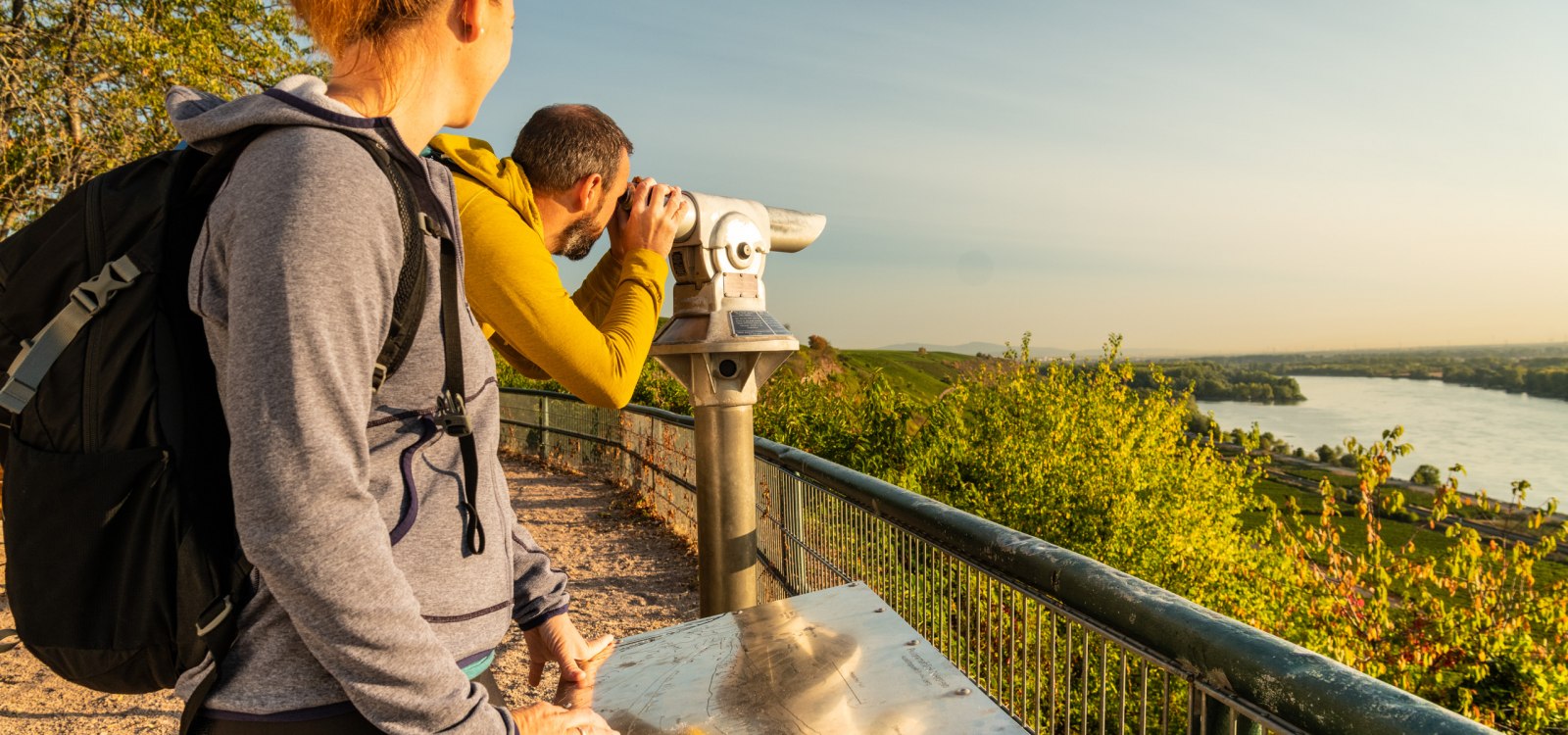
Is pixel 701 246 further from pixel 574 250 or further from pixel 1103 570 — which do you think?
pixel 1103 570

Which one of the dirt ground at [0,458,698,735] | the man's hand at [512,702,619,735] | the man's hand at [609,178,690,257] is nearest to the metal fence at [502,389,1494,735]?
the man's hand at [512,702,619,735]

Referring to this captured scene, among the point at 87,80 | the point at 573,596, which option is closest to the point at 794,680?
the point at 573,596

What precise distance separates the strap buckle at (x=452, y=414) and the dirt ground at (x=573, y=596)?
1.53 metres

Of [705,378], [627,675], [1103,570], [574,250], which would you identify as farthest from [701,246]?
[1103,570]

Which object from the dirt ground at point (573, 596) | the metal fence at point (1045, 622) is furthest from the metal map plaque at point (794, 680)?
the dirt ground at point (573, 596)

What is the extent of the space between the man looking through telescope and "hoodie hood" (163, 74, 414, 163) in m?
0.47

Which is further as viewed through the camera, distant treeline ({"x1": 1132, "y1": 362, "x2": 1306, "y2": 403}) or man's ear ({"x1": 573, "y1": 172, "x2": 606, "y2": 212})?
distant treeline ({"x1": 1132, "y1": 362, "x2": 1306, "y2": 403})

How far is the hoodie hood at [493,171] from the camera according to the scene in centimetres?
163

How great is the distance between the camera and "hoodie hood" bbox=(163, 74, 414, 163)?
3.05 feet

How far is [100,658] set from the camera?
0.91 meters

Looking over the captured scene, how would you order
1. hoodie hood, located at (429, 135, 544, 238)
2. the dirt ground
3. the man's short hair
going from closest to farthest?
hoodie hood, located at (429, 135, 544, 238) → the man's short hair → the dirt ground

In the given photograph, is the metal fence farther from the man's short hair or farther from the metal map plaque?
the man's short hair

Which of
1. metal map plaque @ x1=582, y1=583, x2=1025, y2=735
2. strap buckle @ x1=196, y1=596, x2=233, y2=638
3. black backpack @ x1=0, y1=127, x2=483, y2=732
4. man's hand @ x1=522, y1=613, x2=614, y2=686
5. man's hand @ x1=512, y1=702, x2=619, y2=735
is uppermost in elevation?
black backpack @ x1=0, y1=127, x2=483, y2=732

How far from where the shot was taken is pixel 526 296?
153 cm
